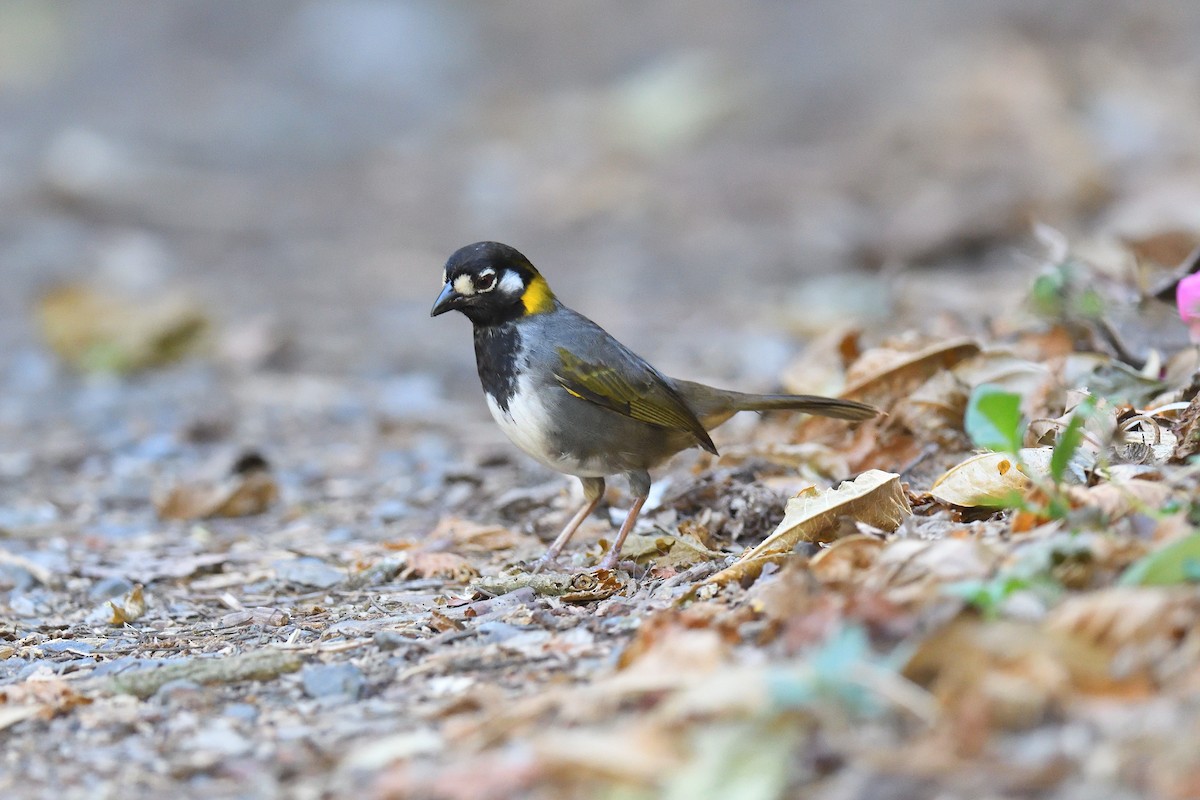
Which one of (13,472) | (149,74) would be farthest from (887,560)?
(149,74)

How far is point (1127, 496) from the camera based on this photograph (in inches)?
119

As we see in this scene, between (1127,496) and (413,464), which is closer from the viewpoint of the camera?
(1127,496)

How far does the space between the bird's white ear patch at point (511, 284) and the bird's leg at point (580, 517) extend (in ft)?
2.36

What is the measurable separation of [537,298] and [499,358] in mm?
297

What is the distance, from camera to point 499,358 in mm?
5094

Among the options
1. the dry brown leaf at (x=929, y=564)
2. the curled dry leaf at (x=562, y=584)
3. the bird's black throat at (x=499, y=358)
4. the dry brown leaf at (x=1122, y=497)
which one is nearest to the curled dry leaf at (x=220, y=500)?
the bird's black throat at (x=499, y=358)

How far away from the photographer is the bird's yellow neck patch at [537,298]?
5199 mm

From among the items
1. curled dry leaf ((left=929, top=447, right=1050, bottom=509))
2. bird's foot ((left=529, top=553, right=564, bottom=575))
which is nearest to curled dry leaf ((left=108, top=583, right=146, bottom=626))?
bird's foot ((left=529, top=553, right=564, bottom=575))

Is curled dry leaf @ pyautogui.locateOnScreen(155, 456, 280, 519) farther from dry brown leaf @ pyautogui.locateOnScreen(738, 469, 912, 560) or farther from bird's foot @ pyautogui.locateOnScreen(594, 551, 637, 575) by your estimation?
dry brown leaf @ pyautogui.locateOnScreen(738, 469, 912, 560)

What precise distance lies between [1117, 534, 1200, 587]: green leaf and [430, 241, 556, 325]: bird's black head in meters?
2.89

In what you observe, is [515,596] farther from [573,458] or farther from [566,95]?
[566,95]

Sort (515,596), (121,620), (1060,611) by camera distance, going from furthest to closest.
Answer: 1. (121,620)
2. (515,596)
3. (1060,611)

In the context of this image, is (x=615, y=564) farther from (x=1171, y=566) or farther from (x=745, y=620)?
(x=1171, y=566)

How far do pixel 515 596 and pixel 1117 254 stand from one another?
4.28m
